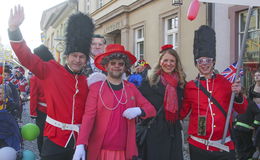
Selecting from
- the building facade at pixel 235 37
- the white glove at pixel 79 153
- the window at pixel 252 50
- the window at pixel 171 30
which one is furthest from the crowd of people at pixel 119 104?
the window at pixel 171 30

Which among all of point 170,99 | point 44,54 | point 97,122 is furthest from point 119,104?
point 44,54

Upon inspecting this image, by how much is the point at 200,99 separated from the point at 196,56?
1.65 feet

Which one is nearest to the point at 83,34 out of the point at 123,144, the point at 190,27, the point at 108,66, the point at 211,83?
the point at 108,66

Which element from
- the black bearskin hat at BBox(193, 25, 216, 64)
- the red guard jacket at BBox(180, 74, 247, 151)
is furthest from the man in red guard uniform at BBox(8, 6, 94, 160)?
the black bearskin hat at BBox(193, 25, 216, 64)

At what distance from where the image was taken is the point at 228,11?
26.5 feet

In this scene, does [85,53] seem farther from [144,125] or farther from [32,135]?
Answer: [32,135]

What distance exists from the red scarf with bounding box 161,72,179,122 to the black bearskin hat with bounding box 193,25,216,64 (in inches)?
14.6

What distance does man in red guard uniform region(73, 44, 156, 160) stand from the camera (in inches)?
112

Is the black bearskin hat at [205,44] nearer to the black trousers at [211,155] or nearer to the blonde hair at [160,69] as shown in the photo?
the blonde hair at [160,69]

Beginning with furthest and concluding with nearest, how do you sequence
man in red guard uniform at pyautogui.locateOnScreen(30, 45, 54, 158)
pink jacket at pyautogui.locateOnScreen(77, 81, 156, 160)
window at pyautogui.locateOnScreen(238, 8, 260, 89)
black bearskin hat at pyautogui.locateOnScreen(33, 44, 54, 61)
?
window at pyautogui.locateOnScreen(238, 8, 260, 89) < man in red guard uniform at pyautogui.locateOnScreen(30, 45, 54, 158) < black bearskin hat at pyautogui.locateOnScreen(33, 44, 54, 61) < pink jacket at pyautogui.locateOnScreen(77, 81, 156, 160)

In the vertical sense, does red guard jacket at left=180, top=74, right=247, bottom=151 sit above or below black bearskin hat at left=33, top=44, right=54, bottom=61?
below

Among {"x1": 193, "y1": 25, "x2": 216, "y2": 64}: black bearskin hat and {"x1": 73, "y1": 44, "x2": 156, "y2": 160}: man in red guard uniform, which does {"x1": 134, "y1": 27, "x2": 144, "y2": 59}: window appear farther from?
{"x1": 73, "y1": 44, "x2": 156, "y2": 160}: man in red guard uniform

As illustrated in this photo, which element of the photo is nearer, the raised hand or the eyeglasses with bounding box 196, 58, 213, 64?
the raised hand

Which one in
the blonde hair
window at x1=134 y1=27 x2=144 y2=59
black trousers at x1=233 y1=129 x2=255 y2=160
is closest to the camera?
the blonde hair
